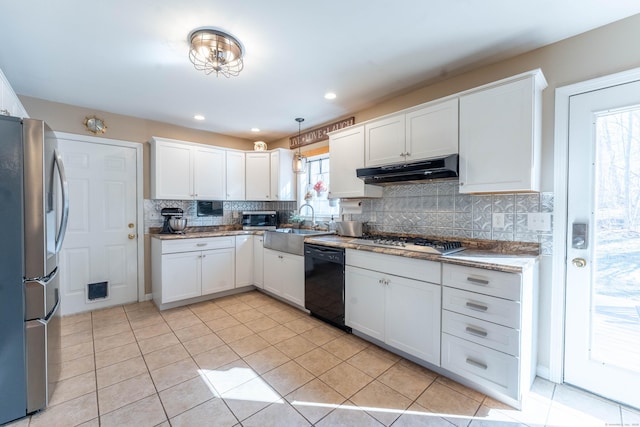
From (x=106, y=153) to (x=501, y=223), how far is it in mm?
4294

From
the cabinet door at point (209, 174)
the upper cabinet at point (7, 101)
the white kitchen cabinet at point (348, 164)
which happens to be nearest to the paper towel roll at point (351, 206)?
the white kitchen cabinet at point (348, 164)

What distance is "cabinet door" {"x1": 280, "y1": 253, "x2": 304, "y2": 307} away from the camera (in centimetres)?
312

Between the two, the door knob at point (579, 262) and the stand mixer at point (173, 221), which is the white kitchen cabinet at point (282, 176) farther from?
the door knob at point (579, 262)

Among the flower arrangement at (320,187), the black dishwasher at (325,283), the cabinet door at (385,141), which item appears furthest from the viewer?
the flower arrangement at (320,187)

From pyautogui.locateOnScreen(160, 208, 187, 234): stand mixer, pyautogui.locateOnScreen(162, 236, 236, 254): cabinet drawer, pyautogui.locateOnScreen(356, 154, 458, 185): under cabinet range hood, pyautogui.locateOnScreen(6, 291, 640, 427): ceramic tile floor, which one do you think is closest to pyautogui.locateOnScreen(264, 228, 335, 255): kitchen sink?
pyautogui.locateOnScreen(162, 236, 236, 254): cabinet drawer

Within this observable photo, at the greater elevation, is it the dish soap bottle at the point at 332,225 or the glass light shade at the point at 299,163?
the glass light shade at the point at 299,163

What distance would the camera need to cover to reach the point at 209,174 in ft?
12.7

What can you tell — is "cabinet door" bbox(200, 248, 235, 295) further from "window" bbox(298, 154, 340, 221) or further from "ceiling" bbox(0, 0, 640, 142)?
"ceiling" bbox(0, 0, 640, 142)

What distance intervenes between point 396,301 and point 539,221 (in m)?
1.20

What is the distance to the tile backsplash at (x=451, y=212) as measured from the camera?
204cm

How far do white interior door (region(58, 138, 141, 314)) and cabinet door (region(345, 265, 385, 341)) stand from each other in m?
2.85

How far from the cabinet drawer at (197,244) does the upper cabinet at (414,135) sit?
2159mm

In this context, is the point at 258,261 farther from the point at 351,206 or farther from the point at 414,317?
the point at 414,317

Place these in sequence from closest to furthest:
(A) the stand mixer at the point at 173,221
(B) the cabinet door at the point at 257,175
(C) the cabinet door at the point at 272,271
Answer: (C) the cabinet door at the point at 272,271, (A) the stand mixer at the point at 173,221, (B) the cabinet door at the point at 257,175
